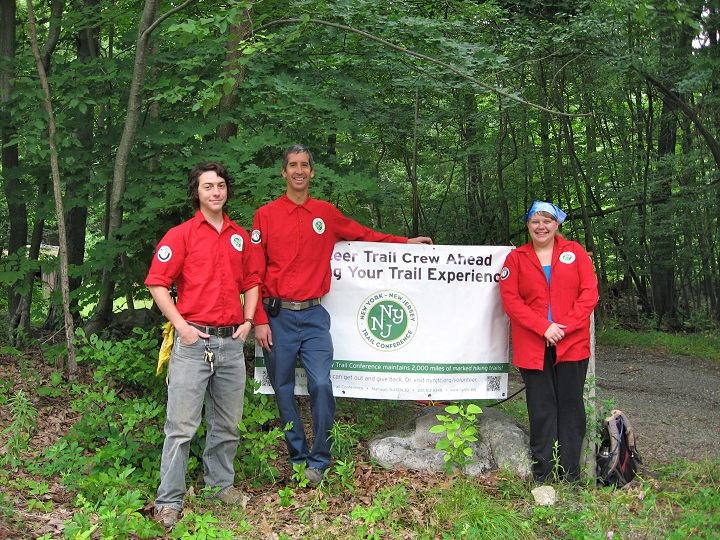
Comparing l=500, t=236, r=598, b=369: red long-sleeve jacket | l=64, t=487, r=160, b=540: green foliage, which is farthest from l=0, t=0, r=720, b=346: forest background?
l=64, t=487, r=160, b=540: green foliage

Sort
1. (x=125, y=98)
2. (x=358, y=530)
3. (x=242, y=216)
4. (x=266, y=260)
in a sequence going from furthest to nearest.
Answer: (x=125, y=98) → (x=242, y=216) → (x=266, y=260) → (x=358, y=530)

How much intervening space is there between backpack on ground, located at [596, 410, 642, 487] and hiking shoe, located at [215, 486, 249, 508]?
2432 mm

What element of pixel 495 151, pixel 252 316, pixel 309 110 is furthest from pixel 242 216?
pixel 495 151

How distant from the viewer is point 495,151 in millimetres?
14320

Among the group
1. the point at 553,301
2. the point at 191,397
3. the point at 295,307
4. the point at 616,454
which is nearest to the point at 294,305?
the point at 295,307

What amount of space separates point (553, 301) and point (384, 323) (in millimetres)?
1256

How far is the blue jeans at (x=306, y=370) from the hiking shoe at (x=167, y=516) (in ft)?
3.00

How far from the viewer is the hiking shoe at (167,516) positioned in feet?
13.9

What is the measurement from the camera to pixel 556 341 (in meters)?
4.69

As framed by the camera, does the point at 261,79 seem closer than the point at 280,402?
No

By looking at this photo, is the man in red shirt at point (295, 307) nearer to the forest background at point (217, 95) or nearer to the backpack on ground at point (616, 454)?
the forest background at point (217, 95)

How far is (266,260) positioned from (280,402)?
978 millimetres

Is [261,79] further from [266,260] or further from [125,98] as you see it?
[266,260]

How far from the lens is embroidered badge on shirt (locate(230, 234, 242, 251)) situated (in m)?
4.50
